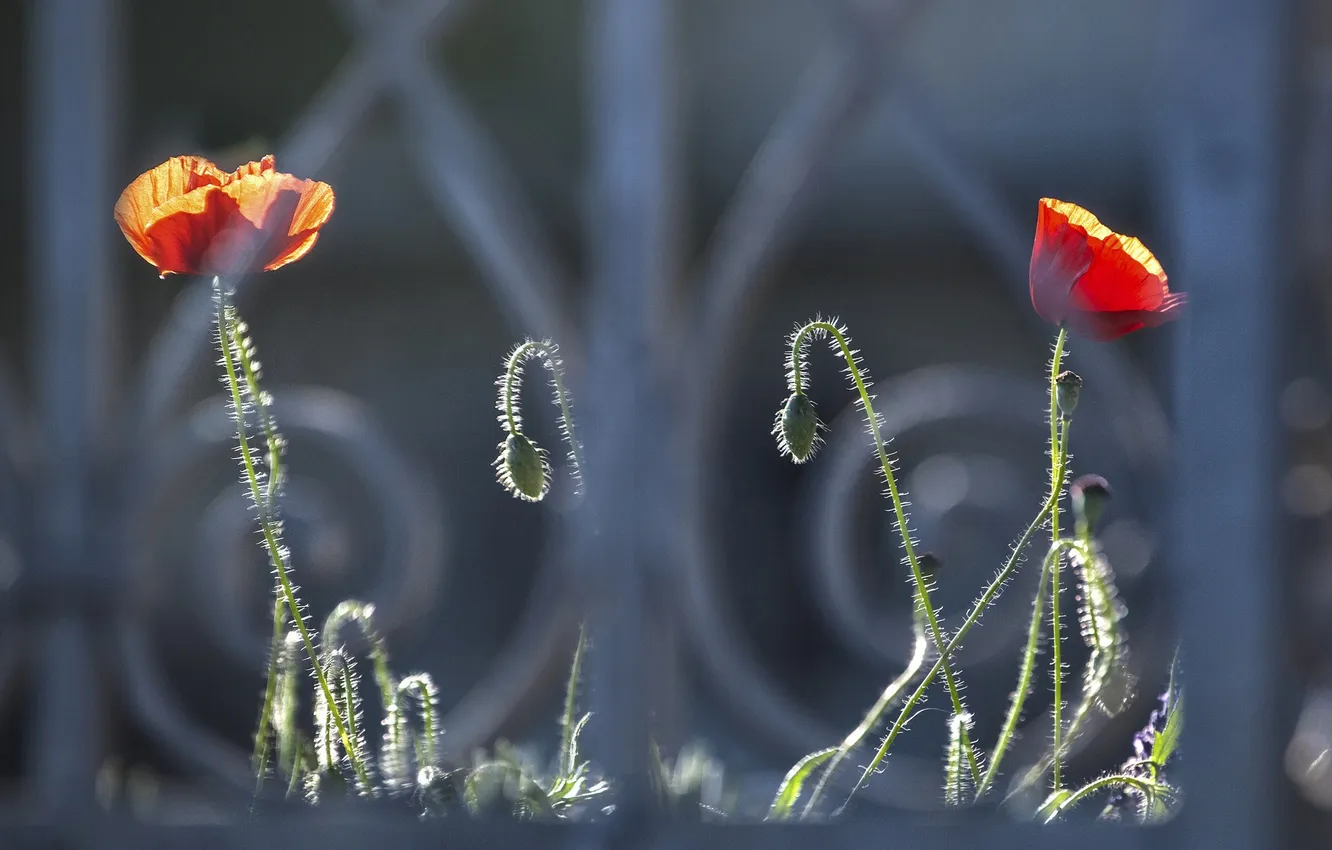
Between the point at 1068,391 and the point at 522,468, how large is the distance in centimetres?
28

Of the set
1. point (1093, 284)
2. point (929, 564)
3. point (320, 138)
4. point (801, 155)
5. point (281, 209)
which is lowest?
point (929, 564)

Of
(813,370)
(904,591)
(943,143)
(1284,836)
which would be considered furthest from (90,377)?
(813,370)

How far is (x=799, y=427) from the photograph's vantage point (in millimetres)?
660

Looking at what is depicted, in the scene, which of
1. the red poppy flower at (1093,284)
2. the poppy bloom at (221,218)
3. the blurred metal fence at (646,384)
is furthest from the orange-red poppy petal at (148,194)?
the red poppy flower at (1093,284)

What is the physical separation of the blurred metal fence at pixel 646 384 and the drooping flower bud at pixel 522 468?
0.11ft

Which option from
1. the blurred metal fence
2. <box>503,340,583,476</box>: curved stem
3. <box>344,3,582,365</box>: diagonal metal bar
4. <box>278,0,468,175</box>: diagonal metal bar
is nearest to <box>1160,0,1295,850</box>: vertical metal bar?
the blurred metal fence

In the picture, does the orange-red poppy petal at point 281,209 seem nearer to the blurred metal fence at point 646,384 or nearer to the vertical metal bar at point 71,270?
the blurred metal fence at point 646,384

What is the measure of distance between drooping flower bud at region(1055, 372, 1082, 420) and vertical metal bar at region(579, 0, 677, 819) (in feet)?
0.66

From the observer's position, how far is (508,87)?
3.13 metres

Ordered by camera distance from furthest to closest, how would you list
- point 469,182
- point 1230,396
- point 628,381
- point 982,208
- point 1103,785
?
point 469,182, point 982,208, point 628,381, point 1103,785, point 1230,396

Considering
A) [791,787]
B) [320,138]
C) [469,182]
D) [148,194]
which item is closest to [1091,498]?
[791,787]

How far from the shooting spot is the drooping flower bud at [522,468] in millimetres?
693

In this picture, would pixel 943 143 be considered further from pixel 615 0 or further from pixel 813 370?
pixel 813 370

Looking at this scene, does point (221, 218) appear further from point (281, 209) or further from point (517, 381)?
point (517, 381)
